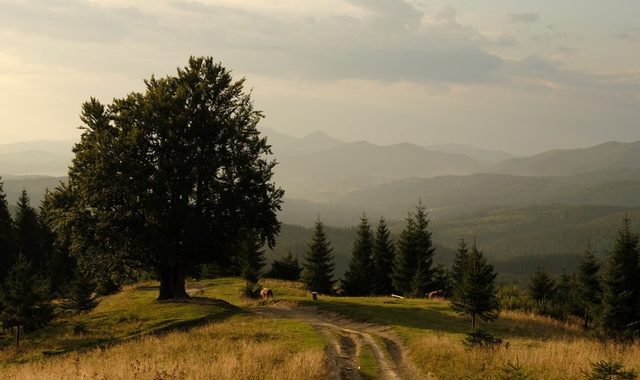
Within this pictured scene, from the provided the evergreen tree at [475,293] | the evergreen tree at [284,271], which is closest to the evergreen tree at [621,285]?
the evergreen tree at [475,293]

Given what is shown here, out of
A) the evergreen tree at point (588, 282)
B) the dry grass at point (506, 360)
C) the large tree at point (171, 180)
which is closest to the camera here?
the dry grass at point (506, 360)

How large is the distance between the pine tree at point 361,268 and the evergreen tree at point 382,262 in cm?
96

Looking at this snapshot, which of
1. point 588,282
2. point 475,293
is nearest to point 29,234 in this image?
point 475,293

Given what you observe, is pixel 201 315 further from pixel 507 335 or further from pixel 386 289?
pixel 386 289

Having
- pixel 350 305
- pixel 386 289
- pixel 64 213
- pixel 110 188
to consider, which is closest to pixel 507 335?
pixel 350 305

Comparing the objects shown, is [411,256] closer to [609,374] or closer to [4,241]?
[4,241]

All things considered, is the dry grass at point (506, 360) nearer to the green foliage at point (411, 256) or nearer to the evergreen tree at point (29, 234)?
the green foliage at point (411, 256)

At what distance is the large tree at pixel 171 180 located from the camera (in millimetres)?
37250

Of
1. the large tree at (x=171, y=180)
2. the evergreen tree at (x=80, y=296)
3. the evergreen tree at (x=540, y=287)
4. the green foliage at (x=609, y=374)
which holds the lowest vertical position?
the evergreen tree at (x=540, y=287)

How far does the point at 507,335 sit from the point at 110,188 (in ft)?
97.9

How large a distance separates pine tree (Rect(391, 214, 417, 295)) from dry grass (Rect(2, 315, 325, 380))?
44.6m

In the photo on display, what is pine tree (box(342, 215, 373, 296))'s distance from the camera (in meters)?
76.2

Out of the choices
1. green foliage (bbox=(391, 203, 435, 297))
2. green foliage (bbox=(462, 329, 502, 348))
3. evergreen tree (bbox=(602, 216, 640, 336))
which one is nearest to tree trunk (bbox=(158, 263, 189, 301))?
green foliage (bbox=(462, 329, 502, 348))

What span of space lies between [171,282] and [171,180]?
9.08 metres
